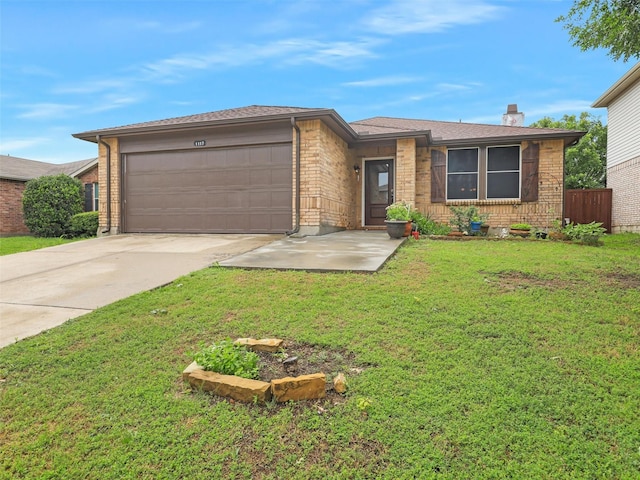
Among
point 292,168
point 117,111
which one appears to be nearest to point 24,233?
point 117,111

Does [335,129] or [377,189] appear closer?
[335,129]

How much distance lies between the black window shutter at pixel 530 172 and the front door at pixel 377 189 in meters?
3.80

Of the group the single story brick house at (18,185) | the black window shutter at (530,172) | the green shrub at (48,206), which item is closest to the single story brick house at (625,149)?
A: the black window shutter at (530,172)

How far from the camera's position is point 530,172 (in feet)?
35.6

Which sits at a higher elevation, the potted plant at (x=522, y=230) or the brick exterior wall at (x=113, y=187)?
the brick exterior wall at (x=113, y=187)

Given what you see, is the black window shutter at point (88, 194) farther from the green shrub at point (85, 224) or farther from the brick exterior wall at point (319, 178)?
the brick exterior wall at point (319, 178)

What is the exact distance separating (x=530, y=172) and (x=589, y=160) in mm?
16435

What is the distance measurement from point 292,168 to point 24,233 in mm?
13104

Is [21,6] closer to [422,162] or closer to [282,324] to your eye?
[282,324]

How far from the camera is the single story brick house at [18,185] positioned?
15266 mm

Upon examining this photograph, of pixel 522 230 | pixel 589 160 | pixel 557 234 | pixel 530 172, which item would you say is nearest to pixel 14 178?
pixel 522 230

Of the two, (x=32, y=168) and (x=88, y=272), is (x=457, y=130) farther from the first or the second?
(x=32, y=168)

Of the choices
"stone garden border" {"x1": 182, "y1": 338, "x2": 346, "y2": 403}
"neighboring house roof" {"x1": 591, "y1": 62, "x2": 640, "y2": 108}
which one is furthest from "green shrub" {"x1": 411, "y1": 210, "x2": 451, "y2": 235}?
"stone garden border" {"x1": 182, "y1": 338, "x2": 346, "y2": 403}

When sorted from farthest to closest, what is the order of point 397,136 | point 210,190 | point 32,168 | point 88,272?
point 32,168 → point 397,136 → point 210,190 → point 88,272
